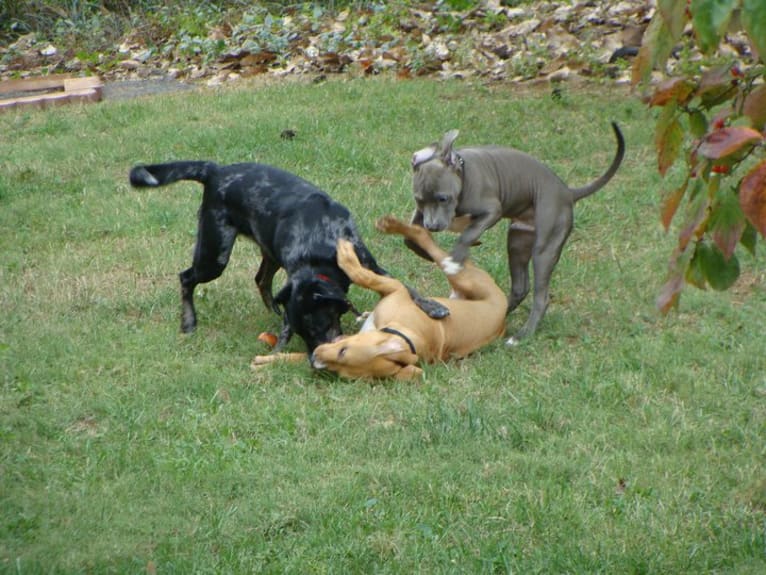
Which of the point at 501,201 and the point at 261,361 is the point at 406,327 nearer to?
the point at 261,361

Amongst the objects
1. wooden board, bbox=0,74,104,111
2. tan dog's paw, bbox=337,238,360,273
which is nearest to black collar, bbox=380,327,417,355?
tan dog's paw, bbox=337,238,360,273

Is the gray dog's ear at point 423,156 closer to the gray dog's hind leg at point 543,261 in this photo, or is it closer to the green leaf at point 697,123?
the gray dog's hind leg at point 543,261

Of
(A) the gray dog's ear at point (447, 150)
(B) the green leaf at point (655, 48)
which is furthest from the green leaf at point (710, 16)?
(A) the gray dog's ear at point (447, 150)

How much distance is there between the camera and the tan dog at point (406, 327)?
664 cm

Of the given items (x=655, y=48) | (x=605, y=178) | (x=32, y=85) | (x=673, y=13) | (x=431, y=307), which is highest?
(x=673, y=13)

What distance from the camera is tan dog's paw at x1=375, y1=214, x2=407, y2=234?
7.25 meters

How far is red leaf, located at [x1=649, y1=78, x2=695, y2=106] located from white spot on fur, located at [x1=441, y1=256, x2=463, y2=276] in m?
4.06

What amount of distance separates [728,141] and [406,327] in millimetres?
4306

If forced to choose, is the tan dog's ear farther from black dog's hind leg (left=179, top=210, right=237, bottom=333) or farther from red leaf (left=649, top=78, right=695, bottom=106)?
red leaf (left=649, top=78, right=695, bottom=106)

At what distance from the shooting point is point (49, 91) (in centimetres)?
1469

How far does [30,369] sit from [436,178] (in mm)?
2634

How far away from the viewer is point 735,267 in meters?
3.21

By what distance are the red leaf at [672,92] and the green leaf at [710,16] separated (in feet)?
2.34

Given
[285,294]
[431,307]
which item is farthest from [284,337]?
[431,307]
